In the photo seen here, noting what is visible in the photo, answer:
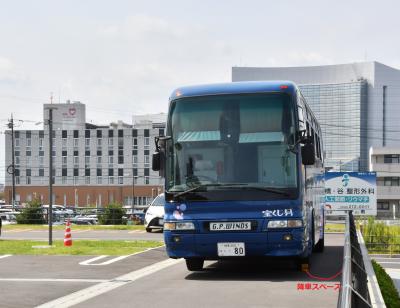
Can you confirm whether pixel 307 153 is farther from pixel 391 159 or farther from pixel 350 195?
pixel 391 159

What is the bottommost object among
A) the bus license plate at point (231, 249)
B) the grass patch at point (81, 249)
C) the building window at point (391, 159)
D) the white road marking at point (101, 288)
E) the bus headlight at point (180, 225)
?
the grass patch at point (81, 249)

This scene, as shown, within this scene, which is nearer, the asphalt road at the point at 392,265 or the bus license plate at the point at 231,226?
the bus license plate at the point at 231,226

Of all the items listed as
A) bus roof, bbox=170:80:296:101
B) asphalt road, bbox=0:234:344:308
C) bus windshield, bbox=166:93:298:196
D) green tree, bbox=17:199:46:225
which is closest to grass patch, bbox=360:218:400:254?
asphalt road, bbox=0:234:344:308

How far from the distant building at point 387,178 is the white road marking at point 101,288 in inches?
3815

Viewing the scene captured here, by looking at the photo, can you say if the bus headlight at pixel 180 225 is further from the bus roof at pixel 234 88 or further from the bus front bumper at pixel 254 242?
the bus roof at pixel 234 88

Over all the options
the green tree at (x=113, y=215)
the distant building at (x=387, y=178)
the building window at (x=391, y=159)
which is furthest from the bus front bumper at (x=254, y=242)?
the building window at (x=391, y=159)

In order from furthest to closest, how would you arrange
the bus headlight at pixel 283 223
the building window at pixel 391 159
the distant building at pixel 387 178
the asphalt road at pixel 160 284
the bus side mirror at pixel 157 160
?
the building window at pixel 391 159 < the distant building at pixel 387 178 < the bus side mirror at pixel 157 160 < the bus headlight at pixel 283 223 < the asphalt road at pixel 160 284

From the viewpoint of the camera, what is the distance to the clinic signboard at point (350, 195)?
3020 centimetres

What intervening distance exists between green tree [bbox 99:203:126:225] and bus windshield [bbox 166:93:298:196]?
96.4ft

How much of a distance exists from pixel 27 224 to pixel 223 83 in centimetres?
3011

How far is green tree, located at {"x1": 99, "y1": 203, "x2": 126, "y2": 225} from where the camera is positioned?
41688mm

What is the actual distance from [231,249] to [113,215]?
2990 centimetres

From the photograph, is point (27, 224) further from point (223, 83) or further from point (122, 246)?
point (223, 83)

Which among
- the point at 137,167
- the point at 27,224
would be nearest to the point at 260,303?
the point at 27,224
